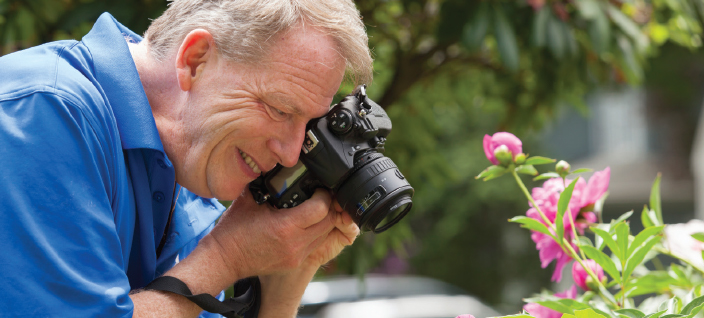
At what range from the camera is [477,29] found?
82.5 inches

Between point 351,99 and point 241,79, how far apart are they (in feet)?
0.99

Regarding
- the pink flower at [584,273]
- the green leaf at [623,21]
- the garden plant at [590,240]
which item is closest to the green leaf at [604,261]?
the garden plant at [590,240]

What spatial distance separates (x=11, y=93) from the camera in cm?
100

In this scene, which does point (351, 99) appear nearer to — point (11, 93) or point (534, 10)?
point (11, 93)

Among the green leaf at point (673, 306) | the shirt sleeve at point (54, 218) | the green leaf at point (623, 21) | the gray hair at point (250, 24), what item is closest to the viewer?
the shirt sleeve at point (54, 218)

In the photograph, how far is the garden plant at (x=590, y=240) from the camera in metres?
1.10

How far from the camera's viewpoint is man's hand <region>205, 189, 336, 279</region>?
1.32 meters

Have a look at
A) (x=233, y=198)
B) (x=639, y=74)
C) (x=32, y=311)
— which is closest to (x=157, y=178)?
(x=233, y=198)

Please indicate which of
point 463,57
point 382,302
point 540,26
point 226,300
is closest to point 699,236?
point 226,300

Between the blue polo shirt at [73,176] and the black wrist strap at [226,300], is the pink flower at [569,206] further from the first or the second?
the blue polo shirt at [73,176]

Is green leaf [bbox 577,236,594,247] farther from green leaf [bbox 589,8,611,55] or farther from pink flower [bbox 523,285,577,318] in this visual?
green leaf [bbox 589,8,611,55]

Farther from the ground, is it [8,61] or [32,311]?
[8,61]

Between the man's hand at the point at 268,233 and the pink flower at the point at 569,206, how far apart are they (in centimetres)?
45

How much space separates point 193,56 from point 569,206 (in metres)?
0.78
